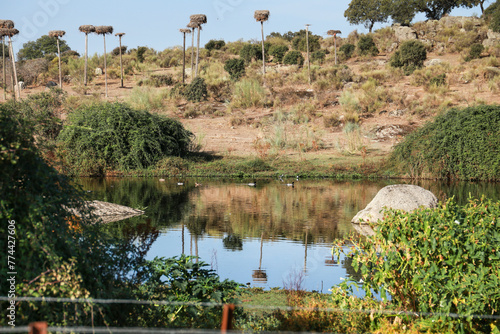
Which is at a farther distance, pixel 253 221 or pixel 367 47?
pixel 367 47

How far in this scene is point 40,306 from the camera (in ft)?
13.2

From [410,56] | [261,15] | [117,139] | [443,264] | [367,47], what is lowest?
[443,264]

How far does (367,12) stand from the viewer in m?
60.0

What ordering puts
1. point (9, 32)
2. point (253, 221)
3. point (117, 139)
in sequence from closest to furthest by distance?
point (253, 221) → point (117, 139) → point (9, 32)

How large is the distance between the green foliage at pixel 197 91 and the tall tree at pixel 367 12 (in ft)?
97.2

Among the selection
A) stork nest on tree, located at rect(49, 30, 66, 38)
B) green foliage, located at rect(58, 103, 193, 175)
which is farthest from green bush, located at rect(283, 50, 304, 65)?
green foliage, located at rect(58, 103, 193, 175)

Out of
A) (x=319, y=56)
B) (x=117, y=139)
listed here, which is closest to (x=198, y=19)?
(x=319, y=56)

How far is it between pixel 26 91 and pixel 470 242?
136ft

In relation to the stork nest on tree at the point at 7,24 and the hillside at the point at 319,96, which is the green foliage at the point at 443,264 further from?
the stork nest on tree at the point at 7,24

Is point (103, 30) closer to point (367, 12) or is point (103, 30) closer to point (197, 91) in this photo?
point (197, 91)

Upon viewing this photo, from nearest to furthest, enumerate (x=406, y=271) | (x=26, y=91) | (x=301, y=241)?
(x=406, y=271) → (x=301, y=241) → (x=26, y=91)

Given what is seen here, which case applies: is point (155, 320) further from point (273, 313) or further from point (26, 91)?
point (26, 91)

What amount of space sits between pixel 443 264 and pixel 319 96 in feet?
99.5

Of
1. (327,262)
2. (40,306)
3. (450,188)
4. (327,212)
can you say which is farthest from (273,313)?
(450,188)
